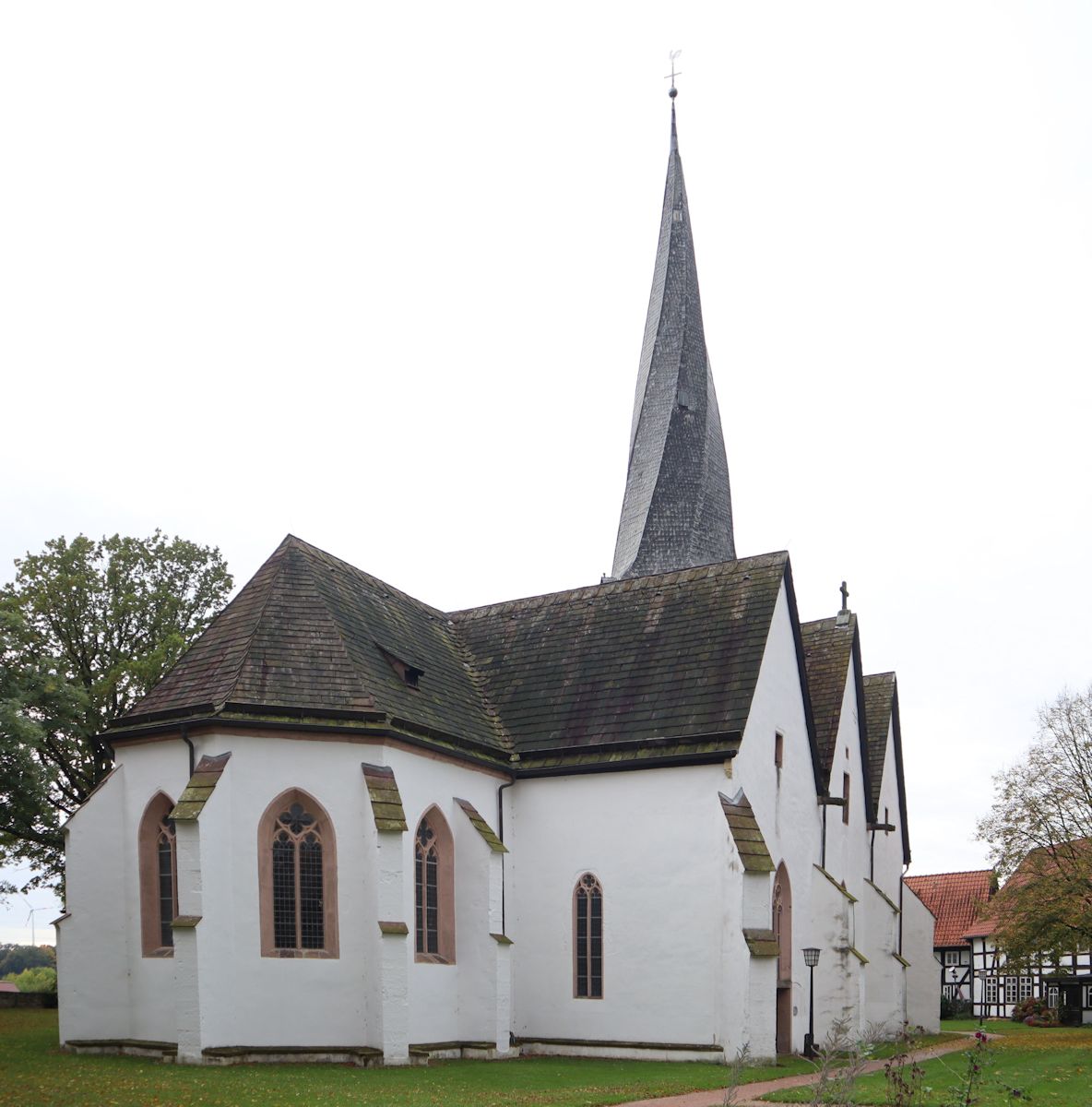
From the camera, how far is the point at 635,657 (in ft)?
92.8

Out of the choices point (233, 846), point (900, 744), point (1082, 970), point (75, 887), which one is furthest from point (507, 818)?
point (1082, 970)

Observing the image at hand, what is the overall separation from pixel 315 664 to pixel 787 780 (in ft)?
37.1

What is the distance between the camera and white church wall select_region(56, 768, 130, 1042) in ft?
73.1

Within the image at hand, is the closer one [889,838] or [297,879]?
[297,879]

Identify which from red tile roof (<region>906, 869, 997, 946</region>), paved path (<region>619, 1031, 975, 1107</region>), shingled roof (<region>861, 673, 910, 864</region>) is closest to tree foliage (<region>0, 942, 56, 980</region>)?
red tile roof (<region>906, 869, 997, 946</region>)

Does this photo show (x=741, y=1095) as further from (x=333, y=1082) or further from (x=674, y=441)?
(x=674, y=441)

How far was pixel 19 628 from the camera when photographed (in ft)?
95.8

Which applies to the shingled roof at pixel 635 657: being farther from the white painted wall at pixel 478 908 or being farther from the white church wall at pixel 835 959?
the white church wall at pixel 835 959

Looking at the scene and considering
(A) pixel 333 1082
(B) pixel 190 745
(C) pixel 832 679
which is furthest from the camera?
(C) pixel 832 679

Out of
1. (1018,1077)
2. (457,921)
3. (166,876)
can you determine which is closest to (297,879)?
(166,876)

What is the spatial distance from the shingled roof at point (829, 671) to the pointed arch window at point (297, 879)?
13.9 metres

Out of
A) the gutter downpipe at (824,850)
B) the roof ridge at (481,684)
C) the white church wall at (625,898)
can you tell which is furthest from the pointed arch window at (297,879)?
the gutter downpipe at (824,850)

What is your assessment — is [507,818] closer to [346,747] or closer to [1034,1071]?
[346,747]

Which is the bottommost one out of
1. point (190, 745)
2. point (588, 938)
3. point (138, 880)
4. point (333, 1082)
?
point (333, 1082)
